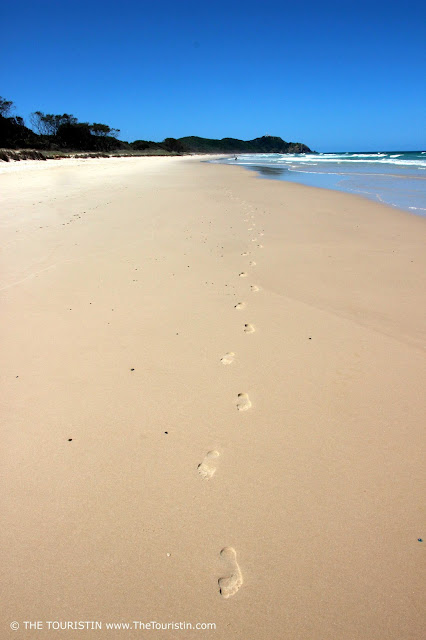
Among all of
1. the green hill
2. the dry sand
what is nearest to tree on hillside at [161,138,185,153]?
the green hill

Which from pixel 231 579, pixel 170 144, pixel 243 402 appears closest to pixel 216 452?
pixel 243 402

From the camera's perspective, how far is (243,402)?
2361mm

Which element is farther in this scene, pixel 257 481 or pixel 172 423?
pixel 172 423

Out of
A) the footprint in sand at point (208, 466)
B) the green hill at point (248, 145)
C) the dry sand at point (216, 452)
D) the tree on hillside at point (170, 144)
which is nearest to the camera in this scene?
the dry sand at point (216, 452)

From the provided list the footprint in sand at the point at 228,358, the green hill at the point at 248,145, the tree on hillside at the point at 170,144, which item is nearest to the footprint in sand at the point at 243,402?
the footprint in sand at the point at 228,358

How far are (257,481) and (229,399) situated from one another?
651 mm

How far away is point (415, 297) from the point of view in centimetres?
392

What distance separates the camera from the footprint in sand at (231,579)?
1.38m

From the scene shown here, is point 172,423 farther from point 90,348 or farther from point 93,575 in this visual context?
point 90,348

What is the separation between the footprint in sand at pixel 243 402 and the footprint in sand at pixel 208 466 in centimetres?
40

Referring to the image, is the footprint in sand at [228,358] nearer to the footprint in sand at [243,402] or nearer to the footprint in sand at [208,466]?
the footprint in sand at [243,402]

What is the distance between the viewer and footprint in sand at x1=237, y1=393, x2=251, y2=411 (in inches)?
91.0

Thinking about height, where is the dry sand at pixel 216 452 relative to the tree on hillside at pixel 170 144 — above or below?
above

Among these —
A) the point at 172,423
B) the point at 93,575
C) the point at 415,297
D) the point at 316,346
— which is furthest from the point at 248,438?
the point at 415,297
